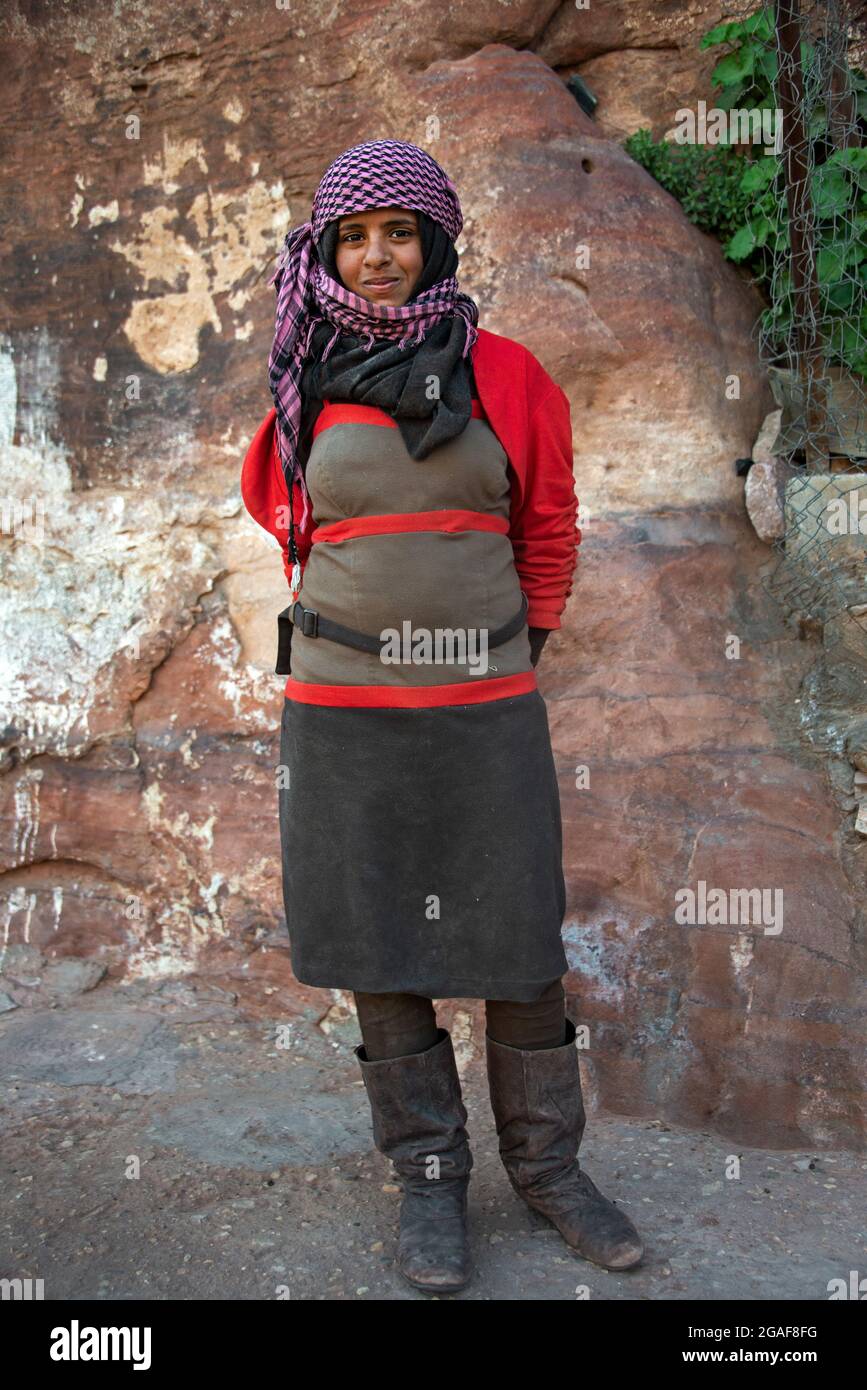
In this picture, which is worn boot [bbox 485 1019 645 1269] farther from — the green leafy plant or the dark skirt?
the green leafy plant

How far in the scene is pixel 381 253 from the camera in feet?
A: 7.20

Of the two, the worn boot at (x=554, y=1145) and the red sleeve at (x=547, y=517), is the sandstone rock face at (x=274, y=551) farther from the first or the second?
the red sleeve at (x=547, y=517)

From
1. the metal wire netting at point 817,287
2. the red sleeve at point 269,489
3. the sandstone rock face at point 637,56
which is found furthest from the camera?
the sandstone rock face at point 637,56

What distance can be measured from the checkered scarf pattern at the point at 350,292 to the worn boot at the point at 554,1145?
119cm

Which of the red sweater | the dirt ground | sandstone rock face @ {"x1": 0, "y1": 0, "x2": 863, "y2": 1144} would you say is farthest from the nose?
the dirt ground

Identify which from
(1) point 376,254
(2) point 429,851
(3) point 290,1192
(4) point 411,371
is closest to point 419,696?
(2) point 429,851

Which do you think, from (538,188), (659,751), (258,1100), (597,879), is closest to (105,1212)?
(258,1100)

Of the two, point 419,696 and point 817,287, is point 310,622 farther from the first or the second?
point 817,287

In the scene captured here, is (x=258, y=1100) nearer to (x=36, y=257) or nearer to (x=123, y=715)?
(x=123, y=715)

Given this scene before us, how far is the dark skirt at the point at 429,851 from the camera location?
2227mm

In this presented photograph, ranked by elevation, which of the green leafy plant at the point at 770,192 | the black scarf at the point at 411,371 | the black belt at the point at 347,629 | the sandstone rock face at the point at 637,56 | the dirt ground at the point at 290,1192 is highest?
the sandstone rock face at the point at 637,56

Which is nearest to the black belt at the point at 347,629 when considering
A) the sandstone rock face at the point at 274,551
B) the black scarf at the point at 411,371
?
the black scarf at the point at 411,371

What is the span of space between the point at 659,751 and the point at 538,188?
167 centimetres

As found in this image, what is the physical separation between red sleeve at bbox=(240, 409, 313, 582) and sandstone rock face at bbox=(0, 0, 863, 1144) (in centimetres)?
114
